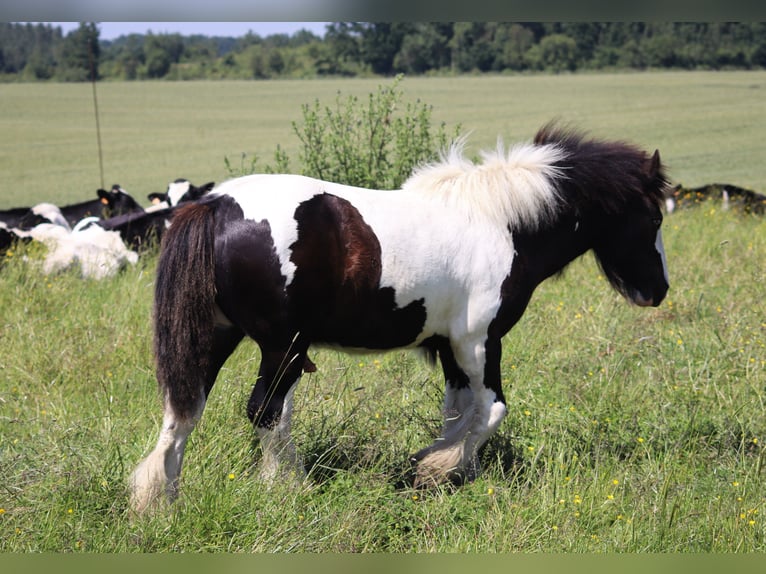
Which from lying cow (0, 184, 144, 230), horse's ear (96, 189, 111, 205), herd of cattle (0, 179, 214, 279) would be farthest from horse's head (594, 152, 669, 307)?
horse's ear (96, 189, 111, 205)

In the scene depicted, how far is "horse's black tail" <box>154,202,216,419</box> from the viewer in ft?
14.3

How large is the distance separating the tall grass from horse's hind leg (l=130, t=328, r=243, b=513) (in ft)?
0.34

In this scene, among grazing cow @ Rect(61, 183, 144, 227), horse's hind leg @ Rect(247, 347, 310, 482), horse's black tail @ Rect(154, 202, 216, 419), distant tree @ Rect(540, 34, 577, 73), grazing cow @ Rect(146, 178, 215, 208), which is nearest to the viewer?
horse's black tail @ Rect(154, 202, 216, 419)

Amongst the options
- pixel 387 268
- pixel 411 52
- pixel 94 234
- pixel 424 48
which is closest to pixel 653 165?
pixel 387 268

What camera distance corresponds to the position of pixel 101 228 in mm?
11578

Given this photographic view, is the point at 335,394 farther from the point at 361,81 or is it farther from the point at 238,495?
the point at 361,81

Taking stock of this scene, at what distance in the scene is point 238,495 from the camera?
Answer: 4.21m

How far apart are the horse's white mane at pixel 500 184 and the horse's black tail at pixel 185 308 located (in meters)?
1.42

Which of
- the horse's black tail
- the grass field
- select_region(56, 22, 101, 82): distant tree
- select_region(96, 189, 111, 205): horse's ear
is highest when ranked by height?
select_region(56, 22, 101, 82): distant tree

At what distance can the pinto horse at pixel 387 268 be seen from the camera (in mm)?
4387

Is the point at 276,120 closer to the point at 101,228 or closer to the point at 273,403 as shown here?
the point at 101,228

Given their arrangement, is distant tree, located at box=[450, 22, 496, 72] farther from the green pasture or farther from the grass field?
the grass field

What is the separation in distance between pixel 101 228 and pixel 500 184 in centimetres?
789

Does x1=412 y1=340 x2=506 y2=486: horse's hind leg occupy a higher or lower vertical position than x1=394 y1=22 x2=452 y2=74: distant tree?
lower
